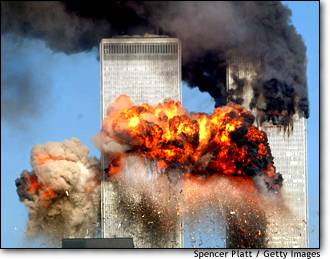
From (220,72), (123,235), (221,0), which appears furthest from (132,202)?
(221,0)

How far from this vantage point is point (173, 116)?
2091 cm

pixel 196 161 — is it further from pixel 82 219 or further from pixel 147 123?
pixel 82 219

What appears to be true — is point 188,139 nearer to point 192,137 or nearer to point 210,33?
point 192,137

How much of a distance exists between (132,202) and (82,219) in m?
1.29

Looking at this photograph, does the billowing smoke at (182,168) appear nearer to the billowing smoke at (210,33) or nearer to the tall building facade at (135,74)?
the tall building facade at (135,74)

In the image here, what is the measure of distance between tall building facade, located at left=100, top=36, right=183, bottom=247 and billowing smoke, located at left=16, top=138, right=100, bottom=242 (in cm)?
39

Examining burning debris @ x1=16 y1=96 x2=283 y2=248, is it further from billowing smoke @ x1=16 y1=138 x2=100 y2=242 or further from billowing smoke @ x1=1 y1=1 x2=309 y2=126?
billowing smoke @ x1=1 y1=1 x2=309 y2=126

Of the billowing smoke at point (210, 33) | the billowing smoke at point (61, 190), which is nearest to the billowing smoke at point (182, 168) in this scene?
the billowing smoke at point (61, 190)

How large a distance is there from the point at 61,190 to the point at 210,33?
5.31 m

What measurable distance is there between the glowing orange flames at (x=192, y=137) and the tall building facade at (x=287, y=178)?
0.97 feet

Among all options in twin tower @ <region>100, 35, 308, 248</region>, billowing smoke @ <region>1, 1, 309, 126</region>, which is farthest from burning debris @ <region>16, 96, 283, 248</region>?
billowing smoke @ <region>1, 1, 309, 126</region>

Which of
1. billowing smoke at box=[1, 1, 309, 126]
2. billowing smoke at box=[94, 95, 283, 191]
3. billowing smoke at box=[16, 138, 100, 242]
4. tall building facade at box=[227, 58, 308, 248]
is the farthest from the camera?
billowing smoke at box=[94, 95, 283, 191]

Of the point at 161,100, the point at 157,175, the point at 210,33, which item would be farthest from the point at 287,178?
the point at 210,33

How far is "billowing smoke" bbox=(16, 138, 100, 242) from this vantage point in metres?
20.5
